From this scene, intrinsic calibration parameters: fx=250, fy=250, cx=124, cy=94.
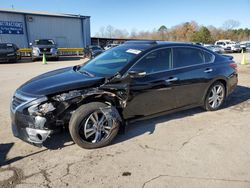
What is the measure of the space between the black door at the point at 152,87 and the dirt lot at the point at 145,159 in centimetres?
42

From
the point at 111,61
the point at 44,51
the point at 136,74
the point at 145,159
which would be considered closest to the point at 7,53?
the point at 44,51

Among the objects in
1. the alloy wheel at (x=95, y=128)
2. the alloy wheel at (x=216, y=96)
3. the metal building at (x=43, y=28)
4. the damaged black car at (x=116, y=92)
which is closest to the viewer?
the damaged black car at (x=116, y=92)

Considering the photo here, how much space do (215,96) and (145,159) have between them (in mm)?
2831

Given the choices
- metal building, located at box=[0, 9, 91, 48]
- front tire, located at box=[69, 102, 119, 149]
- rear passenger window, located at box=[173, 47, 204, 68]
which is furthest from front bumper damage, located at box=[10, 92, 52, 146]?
metal building, located at box=[0, 9, 91, 48]

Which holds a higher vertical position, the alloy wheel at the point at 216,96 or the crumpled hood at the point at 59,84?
the crumpled hood at the point at 59,84

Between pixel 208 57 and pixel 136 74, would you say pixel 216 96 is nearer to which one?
pixel 208 57

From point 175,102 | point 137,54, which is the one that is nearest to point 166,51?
point 137,54

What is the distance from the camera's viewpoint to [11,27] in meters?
28.6

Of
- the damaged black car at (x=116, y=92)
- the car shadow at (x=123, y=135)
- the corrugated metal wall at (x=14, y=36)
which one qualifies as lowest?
the car shadow at (x=123, y=135)

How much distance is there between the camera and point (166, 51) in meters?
4.81

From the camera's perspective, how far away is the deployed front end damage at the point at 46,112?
3621mm

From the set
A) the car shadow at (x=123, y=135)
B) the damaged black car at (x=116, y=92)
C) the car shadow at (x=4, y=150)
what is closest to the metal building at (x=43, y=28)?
the damaged black car at (x=116, y=92)

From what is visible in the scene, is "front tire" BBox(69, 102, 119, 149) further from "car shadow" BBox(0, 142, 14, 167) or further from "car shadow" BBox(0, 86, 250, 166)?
"car shadow" BBox(0, 142, 14, 167)

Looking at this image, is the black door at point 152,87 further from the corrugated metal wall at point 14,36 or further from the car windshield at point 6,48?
the corrugated metal wall at point 14,36
